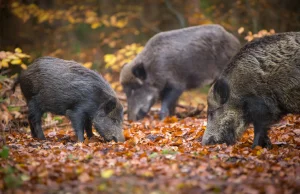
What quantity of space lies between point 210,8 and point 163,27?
3467mm

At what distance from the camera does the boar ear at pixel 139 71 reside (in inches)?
422

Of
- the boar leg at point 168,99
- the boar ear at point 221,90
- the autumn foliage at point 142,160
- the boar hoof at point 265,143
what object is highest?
the boar ear at point 221,90

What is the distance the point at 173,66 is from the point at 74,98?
159 inches

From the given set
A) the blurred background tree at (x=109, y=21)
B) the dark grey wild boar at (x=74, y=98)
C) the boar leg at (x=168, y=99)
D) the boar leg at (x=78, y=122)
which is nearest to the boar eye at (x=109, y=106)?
the dark grey wild boar at (x=74, y=98)

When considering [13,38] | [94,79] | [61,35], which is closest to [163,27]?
[61,35]

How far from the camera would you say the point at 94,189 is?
12.8 feet

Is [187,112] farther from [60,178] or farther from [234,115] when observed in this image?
[60,178]

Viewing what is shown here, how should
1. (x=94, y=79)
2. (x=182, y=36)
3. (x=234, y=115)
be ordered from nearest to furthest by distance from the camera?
1. (x=234, y=115)
2. (x=94, y=79)
3. (x=182, y=36)

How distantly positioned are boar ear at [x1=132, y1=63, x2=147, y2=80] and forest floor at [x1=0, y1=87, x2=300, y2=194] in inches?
152

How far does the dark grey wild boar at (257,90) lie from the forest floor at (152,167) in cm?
33

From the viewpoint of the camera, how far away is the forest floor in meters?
3.98

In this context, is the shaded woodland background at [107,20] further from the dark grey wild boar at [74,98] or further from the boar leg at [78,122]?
the boar leg at [78,122]

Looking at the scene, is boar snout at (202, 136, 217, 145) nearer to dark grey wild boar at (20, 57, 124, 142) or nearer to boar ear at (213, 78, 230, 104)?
boar ear at (213, 78, 230, 104)

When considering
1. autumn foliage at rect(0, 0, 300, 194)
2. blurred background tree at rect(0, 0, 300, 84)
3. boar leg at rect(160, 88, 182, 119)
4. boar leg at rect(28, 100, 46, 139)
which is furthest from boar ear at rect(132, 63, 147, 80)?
boar leg at rect(28, 100, 46, 139)
